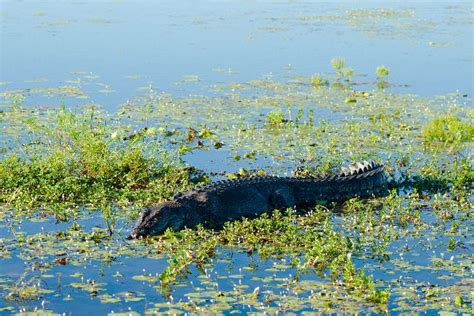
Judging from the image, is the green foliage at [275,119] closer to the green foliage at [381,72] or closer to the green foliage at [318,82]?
the green foliage at [318,82]

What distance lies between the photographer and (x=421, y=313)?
6277 mm

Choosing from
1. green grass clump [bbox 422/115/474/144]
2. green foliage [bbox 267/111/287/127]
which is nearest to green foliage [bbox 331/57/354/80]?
green foliage [bbox 267/111/287/127]

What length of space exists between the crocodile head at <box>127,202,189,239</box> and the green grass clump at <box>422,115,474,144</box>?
484cm

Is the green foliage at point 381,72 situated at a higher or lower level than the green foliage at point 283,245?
higher

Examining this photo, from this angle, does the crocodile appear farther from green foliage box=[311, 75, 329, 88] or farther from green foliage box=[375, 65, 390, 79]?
green foliage box=[375, 65, 390, 79]

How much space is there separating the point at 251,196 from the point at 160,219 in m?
1.25

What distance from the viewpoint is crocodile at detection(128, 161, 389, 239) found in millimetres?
8227

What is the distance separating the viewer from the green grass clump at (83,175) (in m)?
8.96

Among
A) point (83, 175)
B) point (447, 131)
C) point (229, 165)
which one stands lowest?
point (229, 165)

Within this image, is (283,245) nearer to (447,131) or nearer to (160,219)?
(160,219)

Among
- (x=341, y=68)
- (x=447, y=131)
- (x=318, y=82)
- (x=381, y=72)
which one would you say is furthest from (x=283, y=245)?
(x=341, y=68)

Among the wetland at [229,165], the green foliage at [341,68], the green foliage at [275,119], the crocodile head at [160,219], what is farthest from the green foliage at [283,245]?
the green foliage at [341,68]

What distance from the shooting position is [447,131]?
1189 cm

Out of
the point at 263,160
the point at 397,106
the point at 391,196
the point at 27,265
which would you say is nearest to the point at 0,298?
the point at 27,265
